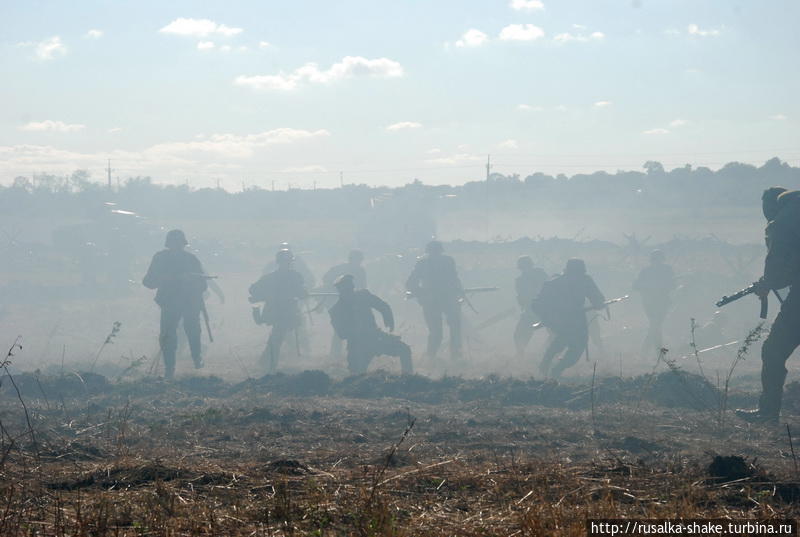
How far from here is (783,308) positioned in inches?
337

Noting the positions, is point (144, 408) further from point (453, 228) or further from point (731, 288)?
point (453, 228)

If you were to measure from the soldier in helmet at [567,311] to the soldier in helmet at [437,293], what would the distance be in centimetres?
324

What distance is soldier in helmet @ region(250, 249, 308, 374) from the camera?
1677 cm

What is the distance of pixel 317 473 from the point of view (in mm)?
4770

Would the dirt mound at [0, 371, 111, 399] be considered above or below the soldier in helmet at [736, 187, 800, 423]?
below

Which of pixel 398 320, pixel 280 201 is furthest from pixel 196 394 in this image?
pixel 280 201

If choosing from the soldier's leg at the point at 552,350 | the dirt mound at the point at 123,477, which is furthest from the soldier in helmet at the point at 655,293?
the dirt mound at the point at 123,477

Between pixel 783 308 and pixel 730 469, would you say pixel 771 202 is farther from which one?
pixel 730 469

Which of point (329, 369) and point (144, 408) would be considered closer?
point (144, 408)

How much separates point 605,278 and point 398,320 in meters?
7.60

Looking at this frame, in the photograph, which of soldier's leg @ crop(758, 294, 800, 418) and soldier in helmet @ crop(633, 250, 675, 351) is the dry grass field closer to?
soldier's leg @ crop(758, 294, 800, 418)

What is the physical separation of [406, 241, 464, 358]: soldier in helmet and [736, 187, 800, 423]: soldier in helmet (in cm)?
942

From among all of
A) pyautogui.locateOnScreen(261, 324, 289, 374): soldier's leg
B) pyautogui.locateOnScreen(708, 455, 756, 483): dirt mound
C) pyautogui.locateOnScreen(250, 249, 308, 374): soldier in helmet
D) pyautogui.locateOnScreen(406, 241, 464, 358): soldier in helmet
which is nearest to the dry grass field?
pyautogui.locateOnScreen(708, 455, 756, 483): dirt mound

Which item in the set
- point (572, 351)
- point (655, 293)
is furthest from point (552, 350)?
point (655, 293)
